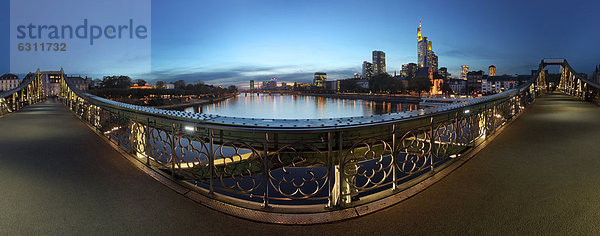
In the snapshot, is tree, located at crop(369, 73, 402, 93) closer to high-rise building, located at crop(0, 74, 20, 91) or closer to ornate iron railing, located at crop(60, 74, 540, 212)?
ornate iron railing, located at crop(60, 74, 540, 212)

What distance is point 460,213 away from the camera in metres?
2.43

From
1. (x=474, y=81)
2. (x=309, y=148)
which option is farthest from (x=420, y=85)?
(x=309, y=148)

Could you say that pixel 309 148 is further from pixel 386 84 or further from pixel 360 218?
pixel 386 84

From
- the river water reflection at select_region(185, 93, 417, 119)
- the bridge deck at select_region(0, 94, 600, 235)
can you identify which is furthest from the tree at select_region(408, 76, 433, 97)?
the bridge deck at select_region(0, 94, 600, 235)

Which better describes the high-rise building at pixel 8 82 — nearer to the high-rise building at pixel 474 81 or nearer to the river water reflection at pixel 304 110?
the river water reflection at pixel 304 110

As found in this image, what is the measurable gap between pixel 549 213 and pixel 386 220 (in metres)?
1.41

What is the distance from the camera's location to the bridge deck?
223 cm

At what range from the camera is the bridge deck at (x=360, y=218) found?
2234 millimetres

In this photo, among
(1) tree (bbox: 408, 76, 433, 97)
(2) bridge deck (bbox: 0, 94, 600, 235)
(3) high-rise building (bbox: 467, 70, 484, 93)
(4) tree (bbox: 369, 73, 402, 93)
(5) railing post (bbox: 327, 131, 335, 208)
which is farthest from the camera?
(3) high-rise building (bbox: 467, 70, 484, 93)

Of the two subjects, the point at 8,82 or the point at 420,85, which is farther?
the point at 8,82

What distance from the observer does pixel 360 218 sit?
241 centimetres

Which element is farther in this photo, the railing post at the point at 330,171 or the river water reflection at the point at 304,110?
the river water reflection at the point at 304,110

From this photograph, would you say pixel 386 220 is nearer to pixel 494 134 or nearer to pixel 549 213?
pixel 549 213

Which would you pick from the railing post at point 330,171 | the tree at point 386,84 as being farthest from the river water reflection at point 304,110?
the railing post at point 330,171
